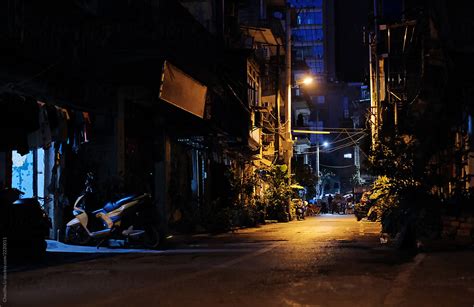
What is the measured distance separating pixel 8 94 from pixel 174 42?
17.8ft

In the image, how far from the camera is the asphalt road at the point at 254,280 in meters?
6.45

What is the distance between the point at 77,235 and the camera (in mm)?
13273

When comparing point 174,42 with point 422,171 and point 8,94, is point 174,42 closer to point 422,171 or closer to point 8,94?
point 8,94

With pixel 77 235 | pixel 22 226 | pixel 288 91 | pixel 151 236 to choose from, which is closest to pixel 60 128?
pixel 22 226

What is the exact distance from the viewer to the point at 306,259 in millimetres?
10148

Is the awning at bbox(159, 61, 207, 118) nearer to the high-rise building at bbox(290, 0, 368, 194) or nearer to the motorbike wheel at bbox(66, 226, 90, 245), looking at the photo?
the motorbike wheel at bbox(66, 226, 90, 245)

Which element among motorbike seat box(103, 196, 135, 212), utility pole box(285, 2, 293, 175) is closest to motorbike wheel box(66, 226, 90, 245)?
motorbike seat box(103, 196, 135, 212)

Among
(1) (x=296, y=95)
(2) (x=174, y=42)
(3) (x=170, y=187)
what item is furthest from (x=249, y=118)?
(1) (x=296, y=95)

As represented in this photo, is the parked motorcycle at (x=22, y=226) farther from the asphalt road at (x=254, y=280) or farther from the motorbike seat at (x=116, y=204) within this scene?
the motorbike seat at (x=116, y=204)

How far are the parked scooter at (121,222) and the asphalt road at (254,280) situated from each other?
114 cm

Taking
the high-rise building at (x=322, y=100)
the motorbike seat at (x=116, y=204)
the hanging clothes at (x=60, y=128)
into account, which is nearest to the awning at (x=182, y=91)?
the hanging clothes at (x=60, y=128)

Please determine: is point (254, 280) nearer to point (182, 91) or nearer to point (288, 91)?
point (182, 91)

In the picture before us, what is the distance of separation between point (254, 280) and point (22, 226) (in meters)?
5.14

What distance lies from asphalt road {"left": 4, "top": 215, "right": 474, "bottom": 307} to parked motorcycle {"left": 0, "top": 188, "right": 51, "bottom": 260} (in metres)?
0.87
